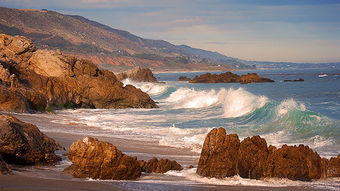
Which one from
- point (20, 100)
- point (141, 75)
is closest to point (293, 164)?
point (20, 100)

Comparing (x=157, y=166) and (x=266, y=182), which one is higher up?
(x=157, y=166)

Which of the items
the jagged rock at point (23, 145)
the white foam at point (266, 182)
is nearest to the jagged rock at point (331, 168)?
the white foam at point (266, 182)

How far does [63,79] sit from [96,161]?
2246 cm

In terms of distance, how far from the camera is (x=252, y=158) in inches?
409

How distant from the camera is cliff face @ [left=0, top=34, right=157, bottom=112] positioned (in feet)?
96.8

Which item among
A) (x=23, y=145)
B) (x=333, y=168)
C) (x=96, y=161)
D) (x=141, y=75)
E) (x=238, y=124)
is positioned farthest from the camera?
(x=141, y=75)

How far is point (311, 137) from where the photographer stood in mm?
16984

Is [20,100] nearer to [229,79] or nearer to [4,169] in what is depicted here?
[4,169]

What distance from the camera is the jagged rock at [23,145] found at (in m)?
9.85

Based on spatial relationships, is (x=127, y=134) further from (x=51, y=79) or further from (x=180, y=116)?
(x=51, y=79)

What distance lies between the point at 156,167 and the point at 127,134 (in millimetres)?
7993

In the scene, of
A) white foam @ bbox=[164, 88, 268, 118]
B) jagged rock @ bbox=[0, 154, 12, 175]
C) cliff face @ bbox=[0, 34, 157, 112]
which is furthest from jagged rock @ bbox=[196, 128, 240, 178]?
cliff face @ bbox=[0, 34, 157, 112]

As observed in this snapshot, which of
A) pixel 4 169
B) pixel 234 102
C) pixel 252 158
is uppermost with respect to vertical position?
pixel 234 102

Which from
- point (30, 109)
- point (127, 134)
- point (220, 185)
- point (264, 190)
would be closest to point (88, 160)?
point (220, 185)
